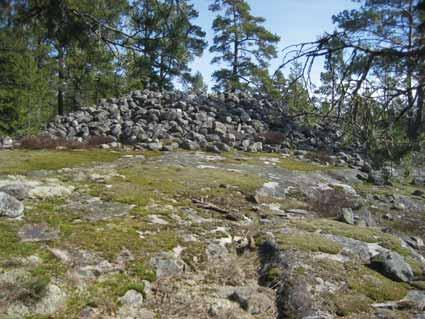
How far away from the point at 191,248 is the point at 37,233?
1.94 m

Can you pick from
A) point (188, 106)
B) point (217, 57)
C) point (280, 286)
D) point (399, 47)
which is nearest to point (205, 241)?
point (280, 286)

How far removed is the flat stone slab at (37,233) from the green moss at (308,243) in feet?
9.84

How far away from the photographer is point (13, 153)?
1045 centimetres

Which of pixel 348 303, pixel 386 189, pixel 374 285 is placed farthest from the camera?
pixel 386 189

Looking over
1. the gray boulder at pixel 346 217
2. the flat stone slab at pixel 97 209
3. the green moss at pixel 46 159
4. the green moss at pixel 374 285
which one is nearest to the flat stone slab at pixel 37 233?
the flat stone slab at pixel 97 209

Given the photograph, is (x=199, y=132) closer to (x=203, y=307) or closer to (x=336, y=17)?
(x=336, y=17)

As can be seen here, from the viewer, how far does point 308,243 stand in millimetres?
5609

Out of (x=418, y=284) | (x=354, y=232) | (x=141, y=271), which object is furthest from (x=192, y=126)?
(x=418, y=284)

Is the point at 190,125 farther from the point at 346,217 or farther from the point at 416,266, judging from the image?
the point at 416,266

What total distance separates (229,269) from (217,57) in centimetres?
2180

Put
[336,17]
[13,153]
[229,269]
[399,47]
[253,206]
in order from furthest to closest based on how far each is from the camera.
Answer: [13,153], [336,17], [253,206], [229,269], [399,47]

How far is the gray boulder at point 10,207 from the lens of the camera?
5.33 meters

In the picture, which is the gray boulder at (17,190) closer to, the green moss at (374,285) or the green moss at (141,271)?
the green moss at (141,271)

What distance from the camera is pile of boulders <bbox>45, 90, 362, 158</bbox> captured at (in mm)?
13586
